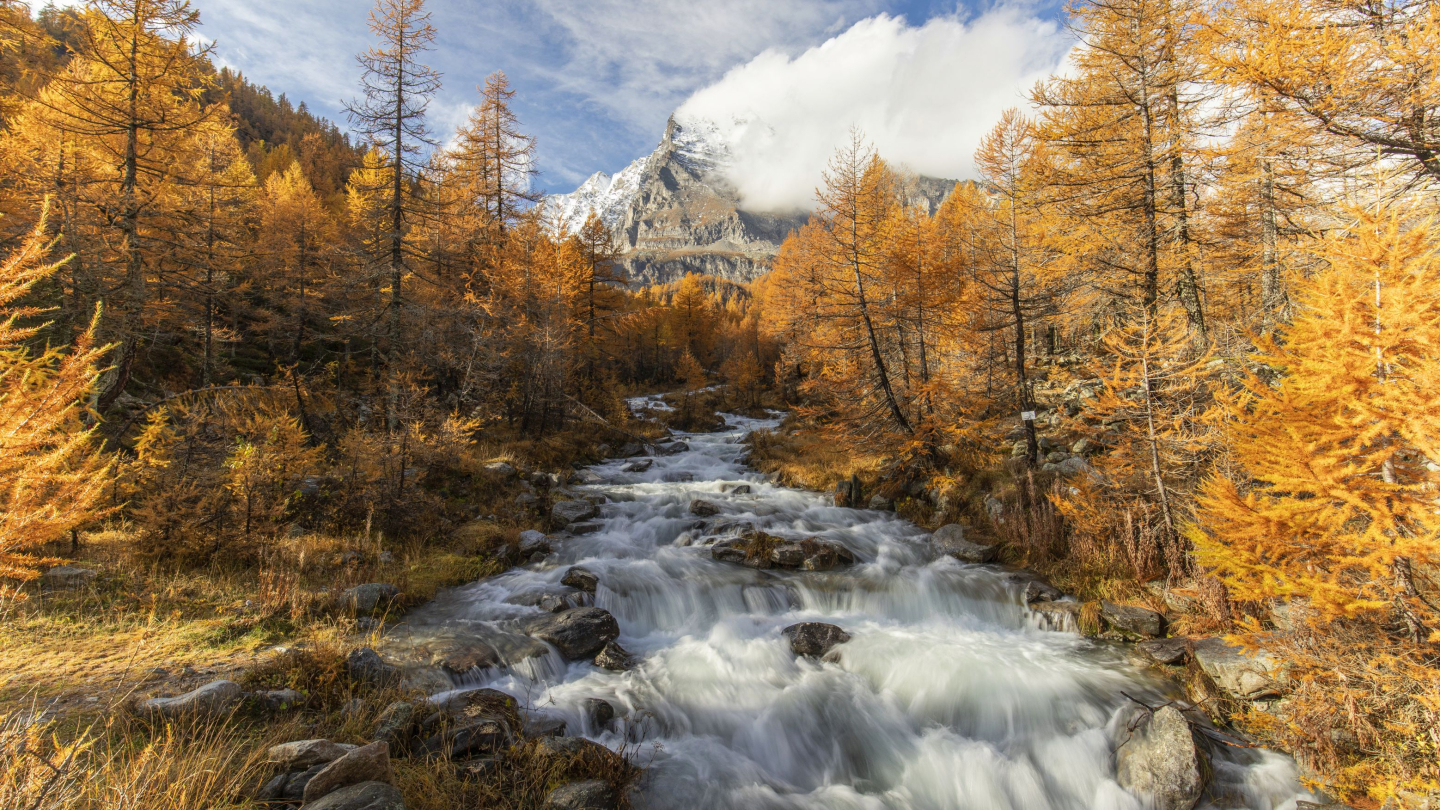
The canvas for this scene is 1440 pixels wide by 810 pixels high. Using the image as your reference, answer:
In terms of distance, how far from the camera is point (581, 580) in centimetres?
940

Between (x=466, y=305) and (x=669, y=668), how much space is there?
1501 cm

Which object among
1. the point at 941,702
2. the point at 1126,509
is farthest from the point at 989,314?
the point at 941,702

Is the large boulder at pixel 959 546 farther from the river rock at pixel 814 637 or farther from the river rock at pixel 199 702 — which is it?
the river rock at pixel 199 702

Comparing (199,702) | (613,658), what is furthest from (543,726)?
(199,702)

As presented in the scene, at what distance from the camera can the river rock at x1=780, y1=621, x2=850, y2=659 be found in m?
7.96

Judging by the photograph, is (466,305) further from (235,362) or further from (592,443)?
(235,362)

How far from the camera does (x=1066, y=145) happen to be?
1157 cm

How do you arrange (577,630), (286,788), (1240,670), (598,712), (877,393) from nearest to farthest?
(286,788), (1240,670), (598,712), (577,630), (877,393)

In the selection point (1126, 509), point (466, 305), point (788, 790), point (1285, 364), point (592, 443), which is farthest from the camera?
point (592, 443)

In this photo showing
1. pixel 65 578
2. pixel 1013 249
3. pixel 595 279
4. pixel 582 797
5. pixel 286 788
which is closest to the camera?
pixel 286 788

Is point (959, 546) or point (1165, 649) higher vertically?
point (959, 546)

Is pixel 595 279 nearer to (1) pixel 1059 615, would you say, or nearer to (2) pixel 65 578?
(2) pixel 65 578

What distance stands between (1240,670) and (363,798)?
8909 millimetres

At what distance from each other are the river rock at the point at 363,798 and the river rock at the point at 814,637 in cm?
570
